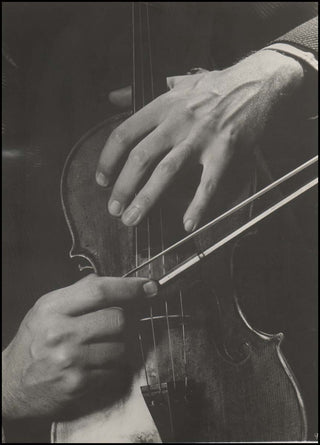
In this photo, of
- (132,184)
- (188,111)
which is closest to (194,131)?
(188,111)

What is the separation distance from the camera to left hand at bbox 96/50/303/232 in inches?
34.6

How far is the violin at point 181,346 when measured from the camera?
819mm

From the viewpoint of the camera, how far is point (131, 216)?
0.86 m

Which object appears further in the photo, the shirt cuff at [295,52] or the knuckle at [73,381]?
the shirt cuff at [295,52]

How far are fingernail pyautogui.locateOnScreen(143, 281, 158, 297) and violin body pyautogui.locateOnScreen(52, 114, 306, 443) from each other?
0.01m

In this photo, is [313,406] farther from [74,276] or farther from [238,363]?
[74,276]

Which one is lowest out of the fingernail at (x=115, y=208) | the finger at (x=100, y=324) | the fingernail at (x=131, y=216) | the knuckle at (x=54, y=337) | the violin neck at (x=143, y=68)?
the knuckle at (x=54, y=337)

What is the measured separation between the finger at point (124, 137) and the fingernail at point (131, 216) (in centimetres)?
6

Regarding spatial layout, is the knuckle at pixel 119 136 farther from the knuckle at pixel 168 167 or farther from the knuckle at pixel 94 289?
the knuckle at pixel 94 289

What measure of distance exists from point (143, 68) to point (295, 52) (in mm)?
286

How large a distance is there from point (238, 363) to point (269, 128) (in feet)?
1.35

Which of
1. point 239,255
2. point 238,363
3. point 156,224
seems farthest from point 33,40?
point 238,363

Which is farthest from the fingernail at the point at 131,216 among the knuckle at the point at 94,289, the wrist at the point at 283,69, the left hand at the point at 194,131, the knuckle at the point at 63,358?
the wrist at the point at 283,69

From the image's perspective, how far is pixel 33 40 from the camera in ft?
3.05
